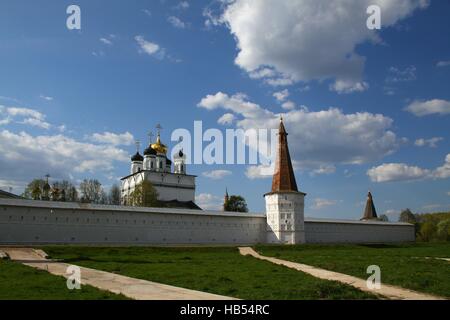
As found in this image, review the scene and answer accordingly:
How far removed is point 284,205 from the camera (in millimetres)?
39844

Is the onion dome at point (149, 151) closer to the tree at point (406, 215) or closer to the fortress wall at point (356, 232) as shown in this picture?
the fortress wall at point (356, 232)

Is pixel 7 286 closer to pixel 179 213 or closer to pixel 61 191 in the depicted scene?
pixel 179 213

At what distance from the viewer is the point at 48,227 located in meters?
28.9

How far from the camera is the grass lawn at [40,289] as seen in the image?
909 centimetres

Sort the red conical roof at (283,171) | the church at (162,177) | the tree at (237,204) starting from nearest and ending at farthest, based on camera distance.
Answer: the red conical roof at (283,171) < the church at (162,177) < the tree at (237,204)

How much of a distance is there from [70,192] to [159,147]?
14456 millimetres

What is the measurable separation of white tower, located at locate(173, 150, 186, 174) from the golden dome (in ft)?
7.67

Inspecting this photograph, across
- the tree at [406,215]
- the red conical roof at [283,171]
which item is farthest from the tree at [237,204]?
the tree at [406,215]

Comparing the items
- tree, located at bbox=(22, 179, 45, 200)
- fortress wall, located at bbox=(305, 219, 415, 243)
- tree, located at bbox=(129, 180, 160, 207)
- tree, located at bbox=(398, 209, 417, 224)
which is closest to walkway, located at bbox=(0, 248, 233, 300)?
tree, located at bbox=(129, 180, 160, 207)

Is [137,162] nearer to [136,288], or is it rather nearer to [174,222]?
[174,222]

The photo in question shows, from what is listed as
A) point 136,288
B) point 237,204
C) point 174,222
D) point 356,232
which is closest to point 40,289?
point 136,288

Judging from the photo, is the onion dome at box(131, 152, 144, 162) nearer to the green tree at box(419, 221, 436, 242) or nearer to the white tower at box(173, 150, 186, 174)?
the white tower at box(173, 150, 186, 174)

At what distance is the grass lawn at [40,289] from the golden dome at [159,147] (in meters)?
45.8

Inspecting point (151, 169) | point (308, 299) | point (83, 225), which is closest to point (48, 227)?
point (83, 225)
